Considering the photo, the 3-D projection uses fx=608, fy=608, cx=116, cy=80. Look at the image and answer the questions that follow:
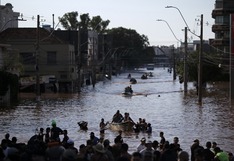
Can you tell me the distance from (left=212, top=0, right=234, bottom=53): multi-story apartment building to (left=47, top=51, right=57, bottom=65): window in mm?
23137

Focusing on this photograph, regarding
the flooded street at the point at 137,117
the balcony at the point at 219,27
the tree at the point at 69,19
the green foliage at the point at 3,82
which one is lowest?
the flooded street at the point at 137,117

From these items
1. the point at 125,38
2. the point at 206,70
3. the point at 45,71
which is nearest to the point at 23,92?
the point at 45,71

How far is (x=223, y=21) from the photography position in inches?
3314

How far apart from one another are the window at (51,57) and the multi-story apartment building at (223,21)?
23.1m

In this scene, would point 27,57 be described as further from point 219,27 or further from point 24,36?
point 219,27

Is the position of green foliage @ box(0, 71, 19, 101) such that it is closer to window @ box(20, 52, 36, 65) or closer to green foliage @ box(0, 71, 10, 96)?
green foliage @ box(0, 71, 10, 96)

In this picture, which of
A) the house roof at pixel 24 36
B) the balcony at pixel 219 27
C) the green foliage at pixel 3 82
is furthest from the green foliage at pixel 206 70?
the green foliage at pixel 3 82

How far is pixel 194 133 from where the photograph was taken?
105 ft

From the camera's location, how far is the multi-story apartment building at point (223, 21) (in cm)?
8256

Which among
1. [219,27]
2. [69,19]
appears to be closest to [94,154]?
[219,27]

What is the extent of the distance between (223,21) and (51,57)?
24.9 metres

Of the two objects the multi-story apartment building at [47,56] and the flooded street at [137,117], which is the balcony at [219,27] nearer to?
the multi-story apartment building at [47,56]

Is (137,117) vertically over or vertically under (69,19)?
under

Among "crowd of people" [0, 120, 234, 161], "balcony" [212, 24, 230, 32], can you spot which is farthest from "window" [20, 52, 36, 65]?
"crowd of people" [0, 120, 234, 161]
